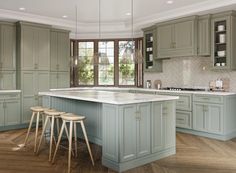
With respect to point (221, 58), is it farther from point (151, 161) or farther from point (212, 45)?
point (151, 161)

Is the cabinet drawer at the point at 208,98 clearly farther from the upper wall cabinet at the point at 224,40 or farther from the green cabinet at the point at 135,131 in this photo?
the green cabinet at the point at 135,131

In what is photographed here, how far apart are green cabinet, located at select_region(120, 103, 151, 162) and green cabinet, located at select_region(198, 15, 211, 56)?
9.00 ft

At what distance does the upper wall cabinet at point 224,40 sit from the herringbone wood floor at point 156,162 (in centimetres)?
169

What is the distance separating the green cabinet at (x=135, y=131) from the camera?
340cm

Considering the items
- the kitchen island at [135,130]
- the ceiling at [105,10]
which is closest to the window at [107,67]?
the ceiling at [105,10]

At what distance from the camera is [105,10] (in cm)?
616

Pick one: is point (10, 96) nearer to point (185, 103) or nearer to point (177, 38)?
point (185, 103)

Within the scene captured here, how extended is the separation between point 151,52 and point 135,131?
4.04m

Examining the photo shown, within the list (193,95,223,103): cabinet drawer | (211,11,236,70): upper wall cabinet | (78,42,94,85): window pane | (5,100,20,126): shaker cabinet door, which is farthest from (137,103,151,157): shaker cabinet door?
(78,42,94,85): window pane

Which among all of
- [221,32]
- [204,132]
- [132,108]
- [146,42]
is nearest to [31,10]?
[146,42]

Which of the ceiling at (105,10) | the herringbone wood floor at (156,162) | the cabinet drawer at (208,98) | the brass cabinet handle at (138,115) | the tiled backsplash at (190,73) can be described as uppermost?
the ceiling at (105,10)

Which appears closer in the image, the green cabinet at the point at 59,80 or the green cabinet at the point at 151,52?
the green cabinet at the point at 151,52

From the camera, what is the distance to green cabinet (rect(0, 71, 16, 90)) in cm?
631

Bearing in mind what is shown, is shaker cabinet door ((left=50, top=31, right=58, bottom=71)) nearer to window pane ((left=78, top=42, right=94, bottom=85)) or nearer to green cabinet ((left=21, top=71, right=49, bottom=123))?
green cabinet ((left=21, top=71, right=49, bottom=123))
